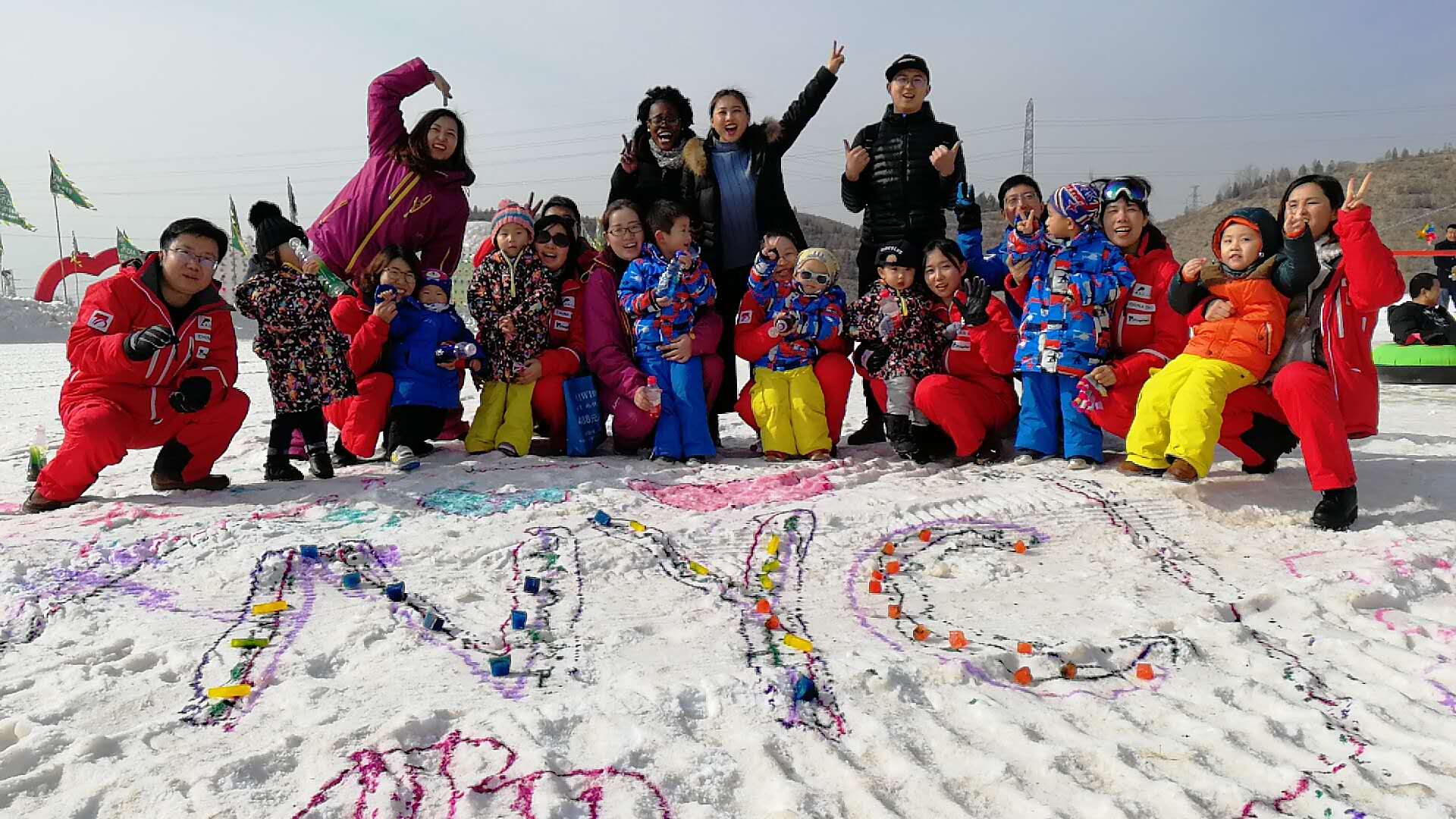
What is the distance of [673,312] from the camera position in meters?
5.14

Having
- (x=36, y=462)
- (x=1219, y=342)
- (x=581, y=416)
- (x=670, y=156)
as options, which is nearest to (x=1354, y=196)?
(x=1219, y=342)

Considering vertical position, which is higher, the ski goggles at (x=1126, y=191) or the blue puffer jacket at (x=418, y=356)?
the ski goggles at (x=1126, y=191)

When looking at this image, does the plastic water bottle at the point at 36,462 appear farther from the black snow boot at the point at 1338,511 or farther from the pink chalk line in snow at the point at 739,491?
the black snow boot at the point at 1338,511

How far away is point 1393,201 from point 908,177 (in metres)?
49.3

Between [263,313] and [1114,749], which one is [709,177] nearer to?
[263,313]

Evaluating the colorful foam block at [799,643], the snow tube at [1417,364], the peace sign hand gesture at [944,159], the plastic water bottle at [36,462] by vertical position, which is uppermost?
the peace sign hand gesture at [944,159]

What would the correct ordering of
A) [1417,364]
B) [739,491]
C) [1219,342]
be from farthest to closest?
[1417,364] < [739,491] < [1219,342]

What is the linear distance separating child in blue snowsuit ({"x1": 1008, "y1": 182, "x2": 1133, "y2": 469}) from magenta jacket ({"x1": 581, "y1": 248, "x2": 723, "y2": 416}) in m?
1.78

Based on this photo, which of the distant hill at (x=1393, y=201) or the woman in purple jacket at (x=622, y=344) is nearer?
the woman in purple jacket at (x=622, y=344)

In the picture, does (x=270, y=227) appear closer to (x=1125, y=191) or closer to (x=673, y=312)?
(x=673, y=312)

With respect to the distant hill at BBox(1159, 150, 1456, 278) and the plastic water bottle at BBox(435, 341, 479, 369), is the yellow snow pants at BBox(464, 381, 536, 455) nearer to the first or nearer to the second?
the plastic water bottle at BBox(435, 341, 479, 369)

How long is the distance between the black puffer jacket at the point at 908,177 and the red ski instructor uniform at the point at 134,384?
3.76 m

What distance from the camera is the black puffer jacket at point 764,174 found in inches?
213

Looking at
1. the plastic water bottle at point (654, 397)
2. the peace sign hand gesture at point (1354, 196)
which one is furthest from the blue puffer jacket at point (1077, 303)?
the plastic water bottle at point (654, 397)
